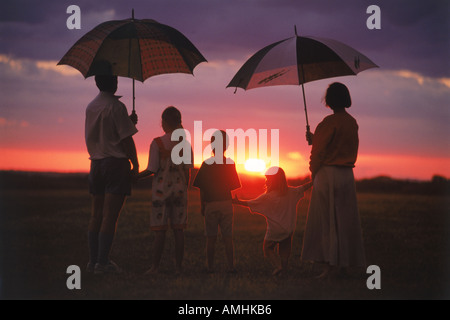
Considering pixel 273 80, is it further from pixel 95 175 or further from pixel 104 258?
pixel 104 258

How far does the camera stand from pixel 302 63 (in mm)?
7891

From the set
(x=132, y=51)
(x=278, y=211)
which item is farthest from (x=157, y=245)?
(x=132, y=51)

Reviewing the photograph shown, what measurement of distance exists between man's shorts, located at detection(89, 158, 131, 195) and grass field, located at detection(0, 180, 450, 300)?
3.90 feet

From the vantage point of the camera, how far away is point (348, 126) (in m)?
7.48

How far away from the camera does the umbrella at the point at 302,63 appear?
786 centimetres

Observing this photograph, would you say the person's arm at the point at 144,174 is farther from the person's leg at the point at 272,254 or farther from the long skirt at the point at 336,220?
the long skirt at the point at 336,220

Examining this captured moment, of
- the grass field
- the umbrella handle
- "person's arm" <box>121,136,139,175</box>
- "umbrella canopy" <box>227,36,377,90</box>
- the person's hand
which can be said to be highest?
"umbrella canopy" <box>227,36,377,90</box>

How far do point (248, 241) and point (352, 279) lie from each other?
13.3 ft

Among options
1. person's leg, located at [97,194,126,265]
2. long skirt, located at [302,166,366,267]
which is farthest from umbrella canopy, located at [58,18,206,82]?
long skirt, located at [302,166,366,267]

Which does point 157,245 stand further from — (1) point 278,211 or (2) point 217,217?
(1) point 278,211

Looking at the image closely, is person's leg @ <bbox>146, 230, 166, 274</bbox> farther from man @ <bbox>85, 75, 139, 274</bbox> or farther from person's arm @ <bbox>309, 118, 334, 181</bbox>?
person's arm @ <bbox>309, 118, 334, 181</bbox>

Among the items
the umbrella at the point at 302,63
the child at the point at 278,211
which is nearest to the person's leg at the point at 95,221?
the child at the point at 278,211

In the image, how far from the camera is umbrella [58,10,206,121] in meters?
7.70

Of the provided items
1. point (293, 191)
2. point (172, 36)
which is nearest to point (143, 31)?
point (172, 36)
